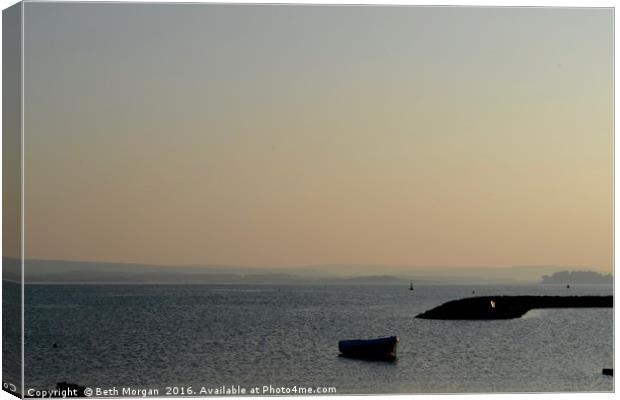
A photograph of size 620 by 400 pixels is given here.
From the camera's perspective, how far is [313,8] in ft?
78.7

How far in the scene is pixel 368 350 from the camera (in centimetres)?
3359

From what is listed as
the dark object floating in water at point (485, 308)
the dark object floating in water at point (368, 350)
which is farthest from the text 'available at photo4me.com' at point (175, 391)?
the dark object floating in water at point (485, 308)

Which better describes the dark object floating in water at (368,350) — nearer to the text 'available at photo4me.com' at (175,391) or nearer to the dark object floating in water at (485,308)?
the text 'available at photo4me.com' at (175,391)

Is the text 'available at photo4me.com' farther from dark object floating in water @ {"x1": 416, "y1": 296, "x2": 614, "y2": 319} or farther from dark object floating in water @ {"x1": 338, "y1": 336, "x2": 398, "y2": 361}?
dark object floating in water @ {"x1": 416, "y1": 296, "x2": 614, "y2": 319}

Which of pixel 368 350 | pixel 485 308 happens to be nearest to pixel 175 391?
pixel 368 350

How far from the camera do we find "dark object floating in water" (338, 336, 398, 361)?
3328 cm

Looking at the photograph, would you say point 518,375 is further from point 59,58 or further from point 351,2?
point 59,58

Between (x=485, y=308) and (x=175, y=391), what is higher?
(x=485, y=308)

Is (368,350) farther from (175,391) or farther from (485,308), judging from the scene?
(485,308)

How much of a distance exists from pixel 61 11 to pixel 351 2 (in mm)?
6088

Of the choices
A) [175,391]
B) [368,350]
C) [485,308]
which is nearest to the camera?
[175,391]

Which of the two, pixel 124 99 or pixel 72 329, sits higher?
pixel 124 99

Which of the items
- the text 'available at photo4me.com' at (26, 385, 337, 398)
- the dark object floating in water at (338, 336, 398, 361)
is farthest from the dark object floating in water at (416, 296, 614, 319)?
the text 'available at photo4me.com' at (26, 385, 337, 398)

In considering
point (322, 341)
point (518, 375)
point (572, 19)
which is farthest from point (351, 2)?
point (322, 341)
